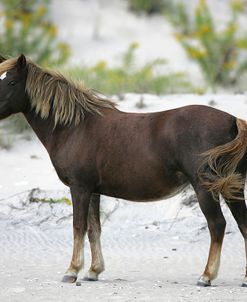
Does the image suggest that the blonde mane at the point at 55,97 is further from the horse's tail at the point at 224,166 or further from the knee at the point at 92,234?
the horse's tail at the point at 224,166

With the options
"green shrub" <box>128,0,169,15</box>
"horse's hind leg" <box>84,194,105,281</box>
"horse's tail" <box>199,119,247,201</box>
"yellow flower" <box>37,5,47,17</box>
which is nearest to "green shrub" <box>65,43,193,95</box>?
"yellow flower" <box>37,5,47,17</box>

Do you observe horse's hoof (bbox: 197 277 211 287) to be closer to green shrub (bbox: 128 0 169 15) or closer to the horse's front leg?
the horse's front leg

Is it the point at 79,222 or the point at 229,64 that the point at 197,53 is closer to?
the point at 229,64

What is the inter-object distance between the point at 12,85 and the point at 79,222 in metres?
1.30

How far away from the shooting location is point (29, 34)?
1427 centimetres

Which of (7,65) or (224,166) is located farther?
(7,65)

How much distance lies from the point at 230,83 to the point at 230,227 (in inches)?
281

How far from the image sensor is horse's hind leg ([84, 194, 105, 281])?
6.61m

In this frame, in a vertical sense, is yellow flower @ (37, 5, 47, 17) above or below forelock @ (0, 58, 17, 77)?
below

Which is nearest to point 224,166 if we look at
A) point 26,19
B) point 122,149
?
point 122,149

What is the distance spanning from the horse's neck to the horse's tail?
1.46 metres

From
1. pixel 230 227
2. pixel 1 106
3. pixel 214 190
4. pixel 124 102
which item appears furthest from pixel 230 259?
pixel 124 102

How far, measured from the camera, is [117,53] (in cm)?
1691

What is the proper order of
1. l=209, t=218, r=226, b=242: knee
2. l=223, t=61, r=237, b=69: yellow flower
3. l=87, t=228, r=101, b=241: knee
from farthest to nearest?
1. l=223, t=61, r=237, b=69: yellow flower
2. l=87, t=228, r=101, b=241: knee
3. l=209, t=218, r=226, b=242: knee
